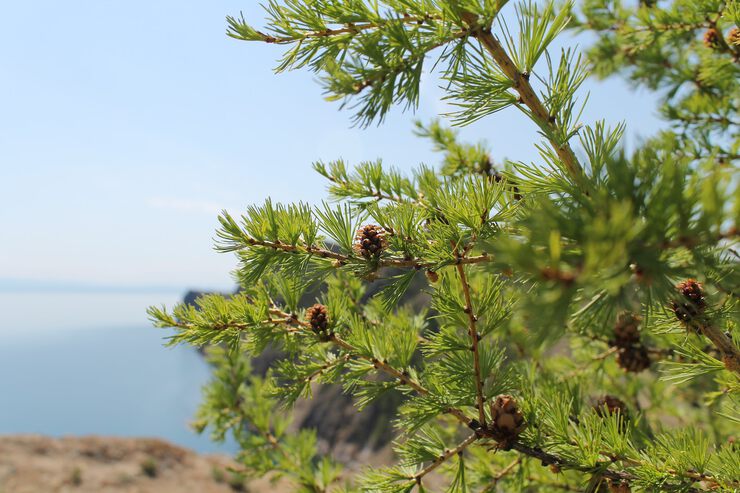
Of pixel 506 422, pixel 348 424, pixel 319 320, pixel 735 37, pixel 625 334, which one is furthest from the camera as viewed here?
pixel 348 424

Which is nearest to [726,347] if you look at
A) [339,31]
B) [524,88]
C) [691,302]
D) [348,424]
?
[691,302]

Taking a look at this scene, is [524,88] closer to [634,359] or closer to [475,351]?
[475,351]

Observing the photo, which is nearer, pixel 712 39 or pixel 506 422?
pixel 506 422

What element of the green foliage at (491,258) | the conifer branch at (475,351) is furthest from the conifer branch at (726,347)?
the conifer branch at (475,351)

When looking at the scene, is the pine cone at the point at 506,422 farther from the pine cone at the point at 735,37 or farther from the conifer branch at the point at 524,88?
the pine cone at the point at 735,37

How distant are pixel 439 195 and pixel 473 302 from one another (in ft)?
0.90

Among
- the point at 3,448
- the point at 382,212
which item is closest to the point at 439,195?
the point at 382,212

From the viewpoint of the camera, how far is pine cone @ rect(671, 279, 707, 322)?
2.28 ft

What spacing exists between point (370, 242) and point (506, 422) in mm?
415

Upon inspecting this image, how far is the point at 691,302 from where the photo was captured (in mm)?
695

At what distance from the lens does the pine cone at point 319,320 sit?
35.6 inches

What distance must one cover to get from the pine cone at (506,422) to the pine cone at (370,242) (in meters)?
0.38

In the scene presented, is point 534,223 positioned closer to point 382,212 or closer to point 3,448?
point 382,212

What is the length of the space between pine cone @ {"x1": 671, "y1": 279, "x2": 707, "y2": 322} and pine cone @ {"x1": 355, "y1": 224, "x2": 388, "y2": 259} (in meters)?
0.50
